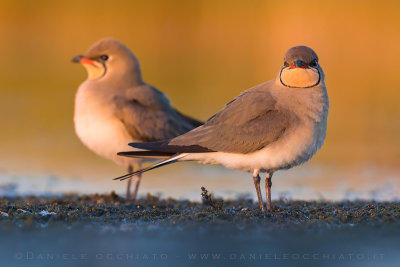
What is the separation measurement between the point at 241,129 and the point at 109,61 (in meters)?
3.32

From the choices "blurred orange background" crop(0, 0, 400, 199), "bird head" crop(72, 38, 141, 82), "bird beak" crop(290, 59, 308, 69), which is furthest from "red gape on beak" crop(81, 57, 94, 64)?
"bird beak" crop(290, 59, 308, 69)

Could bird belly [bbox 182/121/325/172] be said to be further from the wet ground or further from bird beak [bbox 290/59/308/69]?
bird beak [bbox 290/59/308/69]

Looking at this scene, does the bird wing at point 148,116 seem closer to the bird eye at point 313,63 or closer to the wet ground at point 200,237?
the wet ground at point 200,237

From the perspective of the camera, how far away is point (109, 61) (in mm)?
9484

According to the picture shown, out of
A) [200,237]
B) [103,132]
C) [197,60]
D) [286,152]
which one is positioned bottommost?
[200,237]

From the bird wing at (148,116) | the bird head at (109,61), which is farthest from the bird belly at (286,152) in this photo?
the bird head at (109,61)

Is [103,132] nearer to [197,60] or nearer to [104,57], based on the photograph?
[104,57]

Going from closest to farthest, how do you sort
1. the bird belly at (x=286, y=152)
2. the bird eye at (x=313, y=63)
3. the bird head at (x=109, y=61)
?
the bird belly at (x=286, y=152), the bird eye at (x=313, y=63), the bird head at (x=109, y=61)

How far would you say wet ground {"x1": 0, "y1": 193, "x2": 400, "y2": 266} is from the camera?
493 centimetres

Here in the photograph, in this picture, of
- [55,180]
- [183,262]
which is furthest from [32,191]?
[183,262]

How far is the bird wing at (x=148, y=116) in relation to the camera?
8.74 m

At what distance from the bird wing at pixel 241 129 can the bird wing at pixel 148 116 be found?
1728 millimetres

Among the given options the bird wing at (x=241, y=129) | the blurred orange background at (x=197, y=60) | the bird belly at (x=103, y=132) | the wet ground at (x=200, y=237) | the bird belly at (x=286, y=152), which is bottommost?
the wet ground at (x=200, y=237)

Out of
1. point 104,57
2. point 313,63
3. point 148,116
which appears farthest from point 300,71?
point 104,57
